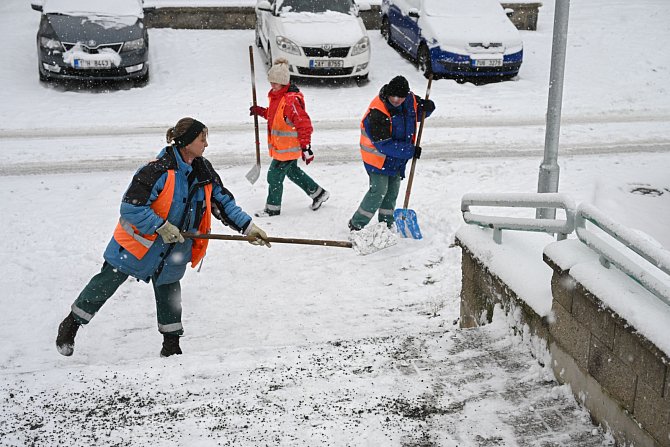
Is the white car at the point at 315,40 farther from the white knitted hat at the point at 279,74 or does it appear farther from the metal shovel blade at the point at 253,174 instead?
the white knitted hat at the point at 279,74

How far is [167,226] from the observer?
202 inches

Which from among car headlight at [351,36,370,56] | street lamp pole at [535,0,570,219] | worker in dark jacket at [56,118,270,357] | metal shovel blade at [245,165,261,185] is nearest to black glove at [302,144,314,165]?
metal shovel blade at [245,165,261,185]

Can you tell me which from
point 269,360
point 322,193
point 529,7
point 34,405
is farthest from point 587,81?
point 34,405

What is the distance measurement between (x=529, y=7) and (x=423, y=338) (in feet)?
46.6

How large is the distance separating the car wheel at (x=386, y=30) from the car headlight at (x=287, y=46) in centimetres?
364

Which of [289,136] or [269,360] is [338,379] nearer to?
[269,360]

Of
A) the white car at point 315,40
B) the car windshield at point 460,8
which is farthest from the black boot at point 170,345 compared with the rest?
the car windshield at point 460,8

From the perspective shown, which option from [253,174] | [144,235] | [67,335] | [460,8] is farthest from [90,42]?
[144,235]

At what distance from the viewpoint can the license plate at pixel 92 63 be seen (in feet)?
41.9

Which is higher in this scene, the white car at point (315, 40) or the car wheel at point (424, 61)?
the white car at point (315, 40)

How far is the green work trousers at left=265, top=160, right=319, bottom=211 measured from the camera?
27.4 feet

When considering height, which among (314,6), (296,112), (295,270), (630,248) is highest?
(314,6)

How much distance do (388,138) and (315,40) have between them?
6298 mm

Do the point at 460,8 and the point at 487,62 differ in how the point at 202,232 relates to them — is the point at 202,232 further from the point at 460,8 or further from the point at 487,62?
the point at 460,8
